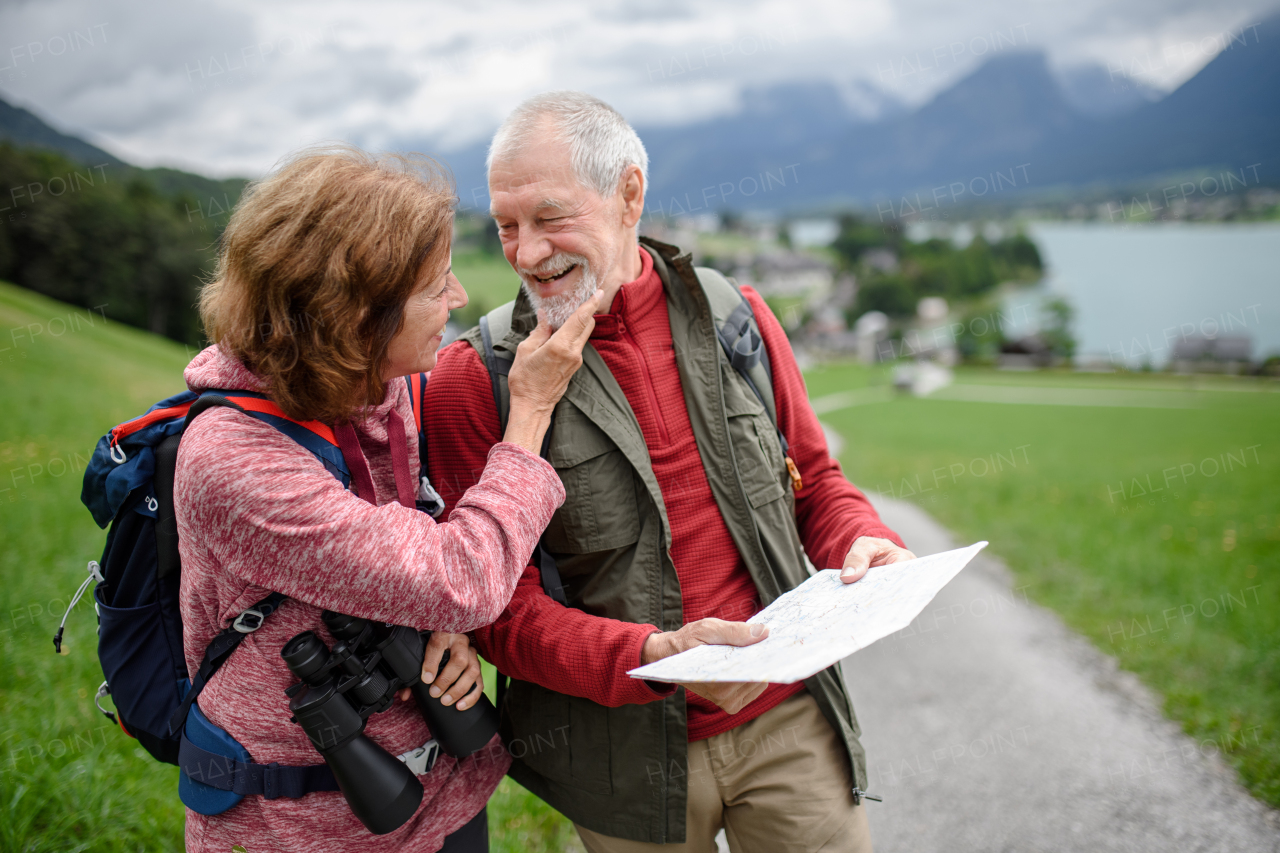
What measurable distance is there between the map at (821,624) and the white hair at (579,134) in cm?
134

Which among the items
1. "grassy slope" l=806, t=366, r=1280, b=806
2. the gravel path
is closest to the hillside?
"grassy slope" l=806, t=366, r=1280, b=806

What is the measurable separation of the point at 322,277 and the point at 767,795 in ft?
5.97

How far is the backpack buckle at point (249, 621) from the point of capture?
167cm

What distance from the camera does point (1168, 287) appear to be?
427ft

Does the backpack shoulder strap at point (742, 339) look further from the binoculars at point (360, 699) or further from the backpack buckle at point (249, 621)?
the backpack buckle at point (249, 621)

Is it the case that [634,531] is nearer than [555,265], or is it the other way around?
[634,531]

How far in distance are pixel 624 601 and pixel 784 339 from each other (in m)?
1.06

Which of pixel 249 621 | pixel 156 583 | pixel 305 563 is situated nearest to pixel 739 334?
pixel 305 563

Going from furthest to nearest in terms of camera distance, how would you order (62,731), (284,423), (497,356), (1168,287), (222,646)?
(1168,287), (62,731), (497,356), (222,646), (284,423)

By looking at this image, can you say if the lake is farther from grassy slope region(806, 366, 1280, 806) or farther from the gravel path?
the gravel path

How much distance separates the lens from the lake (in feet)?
298

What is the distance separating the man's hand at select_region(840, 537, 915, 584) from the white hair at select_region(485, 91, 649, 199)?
4.22 ft

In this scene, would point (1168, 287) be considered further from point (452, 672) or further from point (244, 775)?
point (244, 775)

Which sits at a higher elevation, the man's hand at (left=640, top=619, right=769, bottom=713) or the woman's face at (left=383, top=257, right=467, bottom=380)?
the woman's face at (left=383, top=257, right=467, bottom=380)
